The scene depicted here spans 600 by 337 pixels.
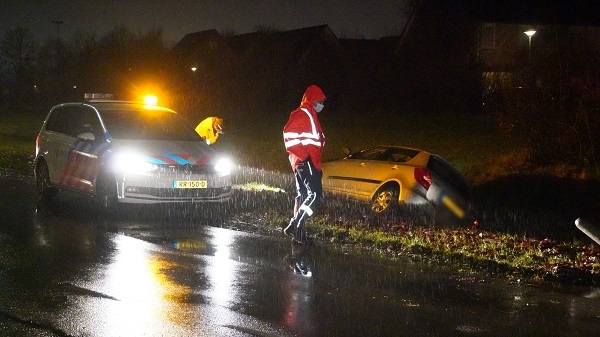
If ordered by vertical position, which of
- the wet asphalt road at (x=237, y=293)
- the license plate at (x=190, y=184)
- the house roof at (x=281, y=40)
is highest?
the house roof at (x=281, y=40)

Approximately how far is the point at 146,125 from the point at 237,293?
6.62m

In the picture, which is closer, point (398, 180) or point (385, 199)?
point (398, 180)

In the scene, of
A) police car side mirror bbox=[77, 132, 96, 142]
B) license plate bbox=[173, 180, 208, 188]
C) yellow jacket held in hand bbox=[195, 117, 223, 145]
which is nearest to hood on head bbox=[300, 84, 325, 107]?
license plate bbox=[173, 180, 208, 188]

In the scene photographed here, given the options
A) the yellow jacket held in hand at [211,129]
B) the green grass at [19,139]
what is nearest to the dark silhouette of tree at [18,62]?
the green grass at [19,139]

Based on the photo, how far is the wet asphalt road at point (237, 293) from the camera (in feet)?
21.7

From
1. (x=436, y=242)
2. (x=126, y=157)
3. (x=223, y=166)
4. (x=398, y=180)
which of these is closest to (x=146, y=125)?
(x=126, y=157)

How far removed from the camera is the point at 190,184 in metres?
12.5

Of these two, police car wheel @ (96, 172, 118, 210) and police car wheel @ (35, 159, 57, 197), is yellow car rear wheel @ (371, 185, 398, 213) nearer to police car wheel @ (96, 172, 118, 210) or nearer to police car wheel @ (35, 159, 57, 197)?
police car wheel @ (96, 172, 118, 210)

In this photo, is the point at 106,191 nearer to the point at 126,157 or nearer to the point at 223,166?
the point at 126,157

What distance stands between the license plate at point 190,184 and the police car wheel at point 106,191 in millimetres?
872

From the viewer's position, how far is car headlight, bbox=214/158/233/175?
12.9 meters

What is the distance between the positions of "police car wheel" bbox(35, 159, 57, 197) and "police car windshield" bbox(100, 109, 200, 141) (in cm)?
161

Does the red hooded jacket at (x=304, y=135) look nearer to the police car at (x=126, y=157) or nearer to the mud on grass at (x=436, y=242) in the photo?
the mud on grass at (x=436, y=242)

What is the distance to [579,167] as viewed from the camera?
17.3 metres
